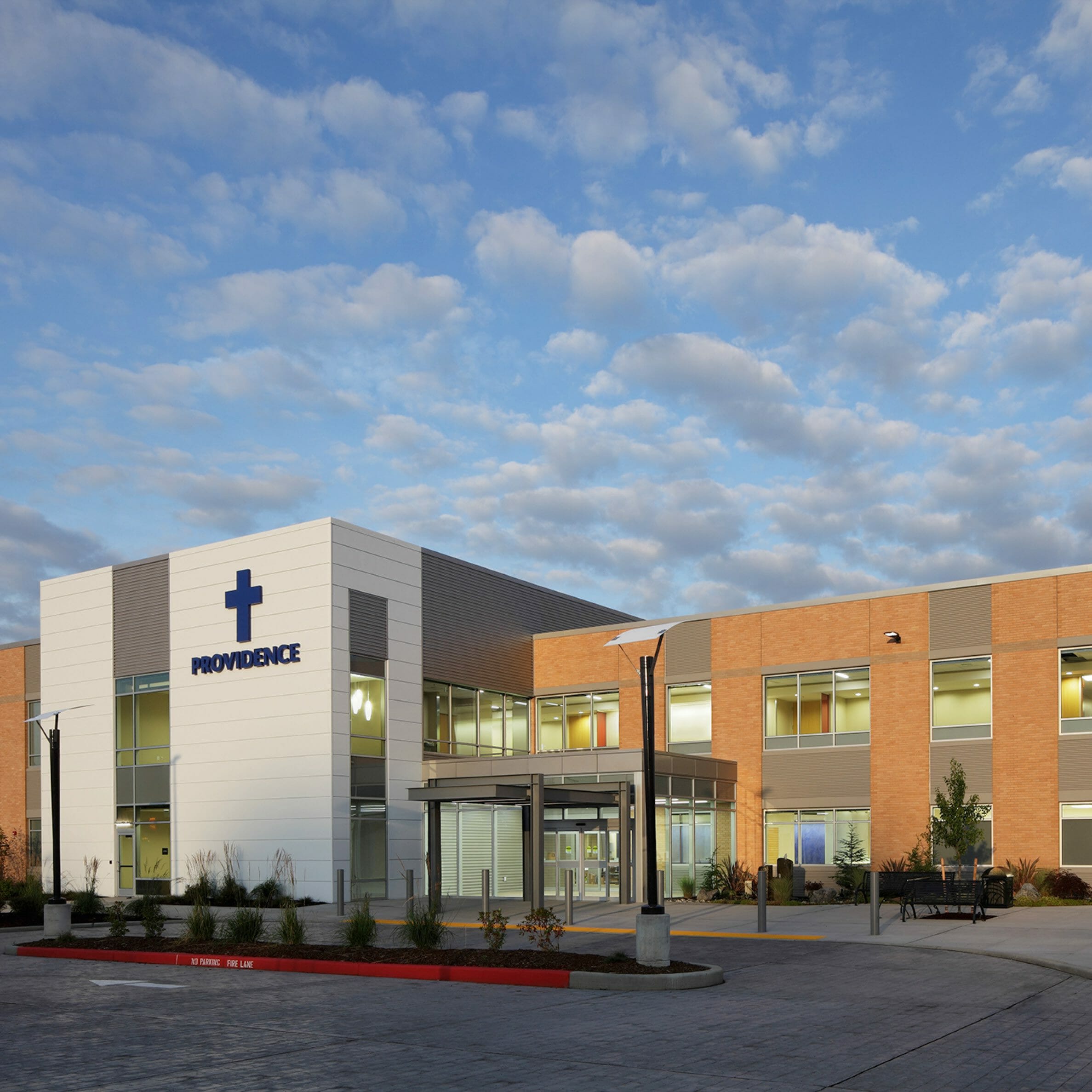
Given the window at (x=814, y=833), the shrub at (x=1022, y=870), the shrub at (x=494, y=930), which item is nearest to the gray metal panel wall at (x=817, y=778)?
the window at (x=814, y=833)

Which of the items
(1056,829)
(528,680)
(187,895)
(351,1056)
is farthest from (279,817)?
(351,1056)

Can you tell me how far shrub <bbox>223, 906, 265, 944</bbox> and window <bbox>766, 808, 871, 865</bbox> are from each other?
18.9 meters

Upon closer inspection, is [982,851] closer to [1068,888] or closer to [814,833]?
[1068,888]

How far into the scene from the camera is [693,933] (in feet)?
73.1

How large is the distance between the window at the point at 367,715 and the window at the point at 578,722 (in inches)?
305

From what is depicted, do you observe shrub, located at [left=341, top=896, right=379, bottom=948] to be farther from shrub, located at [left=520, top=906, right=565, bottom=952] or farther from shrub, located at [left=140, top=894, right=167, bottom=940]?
shrub, located at [left=140, top=894, right=167, bottom=940]

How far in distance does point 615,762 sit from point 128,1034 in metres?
20.2

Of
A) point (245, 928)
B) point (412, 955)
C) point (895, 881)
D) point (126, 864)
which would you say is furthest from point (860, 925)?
point (126, 864)

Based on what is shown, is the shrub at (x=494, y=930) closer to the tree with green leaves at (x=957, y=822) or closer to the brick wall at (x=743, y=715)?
A: the tree with green leaves at (x=957, y=822)

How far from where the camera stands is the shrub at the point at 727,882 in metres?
30.8

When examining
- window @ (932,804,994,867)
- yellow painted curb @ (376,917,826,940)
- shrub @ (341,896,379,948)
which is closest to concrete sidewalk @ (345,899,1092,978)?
yellow painted curb @ (376,917,826,940)

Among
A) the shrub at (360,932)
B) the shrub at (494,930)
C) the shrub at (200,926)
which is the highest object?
the shrub at (494,930)

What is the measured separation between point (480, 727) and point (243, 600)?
28.5 feet

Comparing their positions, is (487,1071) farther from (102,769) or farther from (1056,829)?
(102,769)
